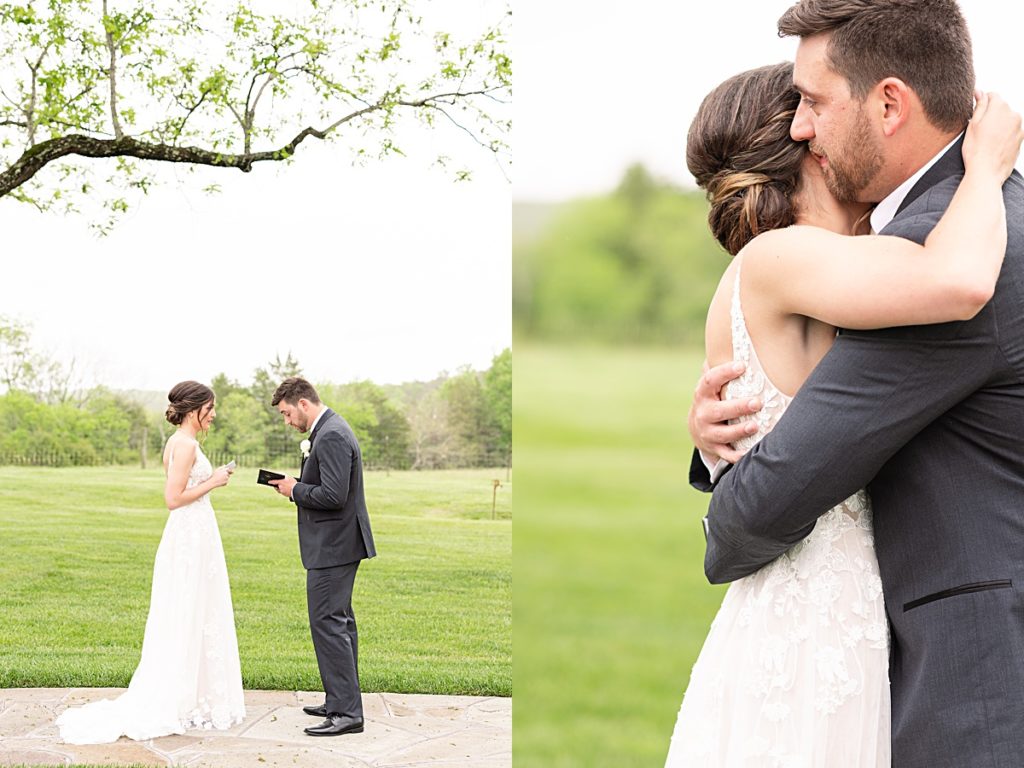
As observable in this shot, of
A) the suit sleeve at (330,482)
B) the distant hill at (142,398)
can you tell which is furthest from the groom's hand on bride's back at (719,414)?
the distant hill at (142,398)

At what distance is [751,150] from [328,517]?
3333mm

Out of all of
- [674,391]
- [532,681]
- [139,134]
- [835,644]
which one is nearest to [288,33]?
[139,134]

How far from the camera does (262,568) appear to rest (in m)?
6.95

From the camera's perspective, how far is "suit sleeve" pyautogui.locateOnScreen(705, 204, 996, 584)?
3.66ft

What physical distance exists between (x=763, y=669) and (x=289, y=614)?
18.9 ft

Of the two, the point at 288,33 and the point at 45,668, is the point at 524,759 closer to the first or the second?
the point at 45,668

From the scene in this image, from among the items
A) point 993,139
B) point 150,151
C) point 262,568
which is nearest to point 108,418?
point 262,568

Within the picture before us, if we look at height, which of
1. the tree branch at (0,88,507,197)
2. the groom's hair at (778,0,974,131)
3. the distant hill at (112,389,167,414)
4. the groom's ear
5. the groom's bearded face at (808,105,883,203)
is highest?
the tree branch at (0,88,507,197)

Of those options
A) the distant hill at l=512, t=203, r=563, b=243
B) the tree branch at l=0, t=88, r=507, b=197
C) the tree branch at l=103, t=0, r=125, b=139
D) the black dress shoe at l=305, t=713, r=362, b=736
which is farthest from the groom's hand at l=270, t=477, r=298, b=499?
the distant hill at l=512, t=203, r=563, b=243

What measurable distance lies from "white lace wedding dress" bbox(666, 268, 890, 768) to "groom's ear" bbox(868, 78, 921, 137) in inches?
9.2

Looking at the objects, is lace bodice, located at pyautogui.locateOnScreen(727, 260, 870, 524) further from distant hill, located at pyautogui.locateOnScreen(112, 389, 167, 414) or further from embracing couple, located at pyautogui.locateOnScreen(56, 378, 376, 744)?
distant hill, located at pyautogui.locateOnScreen(112, 389, 167, 414)

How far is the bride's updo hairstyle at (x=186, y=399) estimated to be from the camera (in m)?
4.58

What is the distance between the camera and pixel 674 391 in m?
16.3

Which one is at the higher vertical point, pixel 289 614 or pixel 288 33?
pixel 288 33
